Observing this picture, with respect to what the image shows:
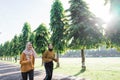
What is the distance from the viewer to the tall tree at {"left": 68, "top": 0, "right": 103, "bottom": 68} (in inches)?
1095

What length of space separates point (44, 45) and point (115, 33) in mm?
30099

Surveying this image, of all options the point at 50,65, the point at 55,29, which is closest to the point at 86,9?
the point at 55,29

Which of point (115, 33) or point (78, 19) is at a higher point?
point (78, 19)

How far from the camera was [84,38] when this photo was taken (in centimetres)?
2812

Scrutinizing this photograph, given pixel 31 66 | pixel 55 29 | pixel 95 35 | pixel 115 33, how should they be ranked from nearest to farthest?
pixel 31 66, pixel 115 33, pixel 95 35, pixel 55 29

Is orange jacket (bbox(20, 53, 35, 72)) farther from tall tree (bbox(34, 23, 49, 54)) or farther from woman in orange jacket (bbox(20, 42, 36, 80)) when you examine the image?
tall tree (bbox(34, 23, 49, 54))

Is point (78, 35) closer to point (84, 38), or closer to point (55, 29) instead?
point (84, 38)

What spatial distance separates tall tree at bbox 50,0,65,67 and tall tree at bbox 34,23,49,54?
6999 mm

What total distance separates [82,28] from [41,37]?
19.9 m

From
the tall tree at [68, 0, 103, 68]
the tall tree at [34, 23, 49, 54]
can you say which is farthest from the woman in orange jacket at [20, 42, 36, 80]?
the tall tree at [34, 23, 49, 54]

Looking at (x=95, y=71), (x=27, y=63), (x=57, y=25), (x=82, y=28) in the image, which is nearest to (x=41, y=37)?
(x=57, y=25)

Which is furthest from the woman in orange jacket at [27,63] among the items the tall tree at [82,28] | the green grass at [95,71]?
the tall tree at [82,28]

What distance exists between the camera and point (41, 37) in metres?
47.5

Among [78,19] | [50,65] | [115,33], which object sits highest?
[78,19]
